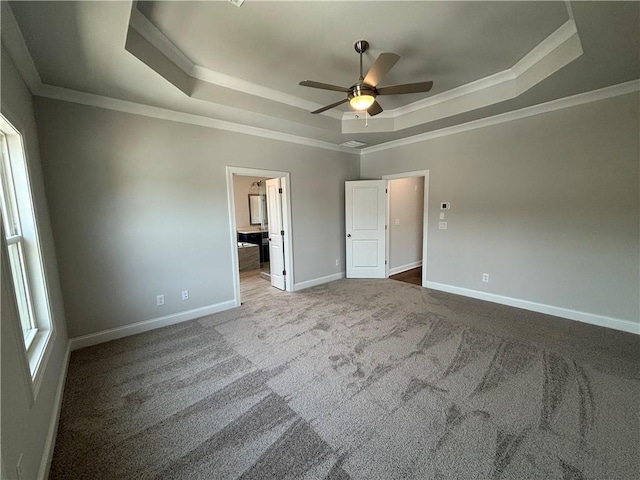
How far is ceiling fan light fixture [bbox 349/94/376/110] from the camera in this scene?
2.42m

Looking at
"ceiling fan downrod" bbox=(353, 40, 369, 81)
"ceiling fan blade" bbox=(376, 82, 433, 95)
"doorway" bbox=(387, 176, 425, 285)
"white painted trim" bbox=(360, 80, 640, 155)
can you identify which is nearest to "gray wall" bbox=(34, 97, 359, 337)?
"ceiling fan downrod" bbox=(353, 40, 369, 81)

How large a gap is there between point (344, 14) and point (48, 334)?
132 inches

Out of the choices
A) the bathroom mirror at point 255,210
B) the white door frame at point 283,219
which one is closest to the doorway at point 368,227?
the white door frame at point 283,219

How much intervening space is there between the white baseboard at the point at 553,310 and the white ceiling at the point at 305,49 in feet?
8.46

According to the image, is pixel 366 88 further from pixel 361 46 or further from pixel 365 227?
pixel 365 227

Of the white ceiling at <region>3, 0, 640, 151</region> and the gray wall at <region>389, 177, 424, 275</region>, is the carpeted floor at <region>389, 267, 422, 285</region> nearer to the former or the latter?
the gray wall at <region>389, 177, 424, 275</region>

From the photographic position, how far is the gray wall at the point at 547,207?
290 centimetres

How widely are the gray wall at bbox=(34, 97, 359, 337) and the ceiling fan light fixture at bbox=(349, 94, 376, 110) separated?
6.40 ft

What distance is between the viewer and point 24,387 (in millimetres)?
1347

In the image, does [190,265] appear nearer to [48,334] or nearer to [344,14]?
[48,334]

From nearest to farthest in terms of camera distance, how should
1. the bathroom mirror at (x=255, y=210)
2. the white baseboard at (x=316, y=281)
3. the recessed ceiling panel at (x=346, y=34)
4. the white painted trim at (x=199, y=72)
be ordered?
the recessed ceiling panel at (x=346, y=34) < the white painted trim at (x=199, y=72) < the white baseboard at (x=316, y=281) < the bathroom mirror at (x=255, y=210)

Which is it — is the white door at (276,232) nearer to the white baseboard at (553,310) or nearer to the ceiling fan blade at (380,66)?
the ceiling fan blade at (380,66)

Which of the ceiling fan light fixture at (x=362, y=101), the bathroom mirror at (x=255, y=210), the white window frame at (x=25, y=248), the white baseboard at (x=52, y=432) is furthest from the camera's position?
the bathroom mirror at (x=255, y=210)

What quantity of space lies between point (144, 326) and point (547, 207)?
5.26 meters
